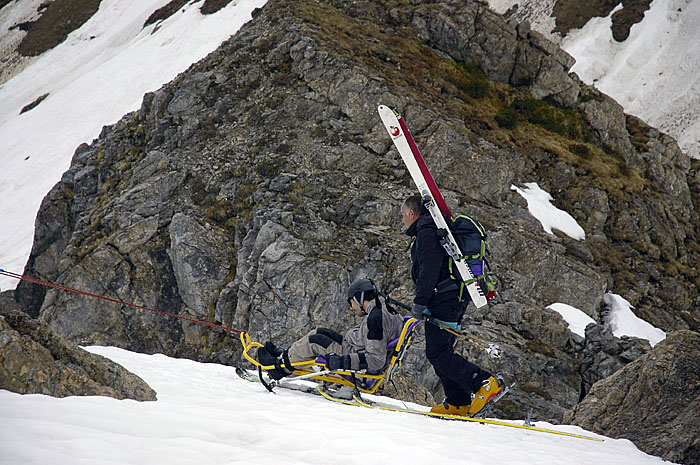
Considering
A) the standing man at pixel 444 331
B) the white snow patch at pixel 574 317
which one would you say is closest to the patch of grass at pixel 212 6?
the white snow patch at pixel 574 317

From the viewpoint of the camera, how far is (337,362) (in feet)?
21.3

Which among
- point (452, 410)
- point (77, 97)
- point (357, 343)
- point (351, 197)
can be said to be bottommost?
point (351, 197)

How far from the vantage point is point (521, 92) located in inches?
905

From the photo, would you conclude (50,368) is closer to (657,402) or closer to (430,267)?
(430,267)

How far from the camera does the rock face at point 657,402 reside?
5410 mm

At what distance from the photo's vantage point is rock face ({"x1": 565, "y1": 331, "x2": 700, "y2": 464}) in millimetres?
5410

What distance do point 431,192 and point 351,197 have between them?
26.6 ft

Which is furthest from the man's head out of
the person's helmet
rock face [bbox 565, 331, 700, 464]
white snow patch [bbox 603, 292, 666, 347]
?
white snow patch [bbox 603, 292, 666, 347]

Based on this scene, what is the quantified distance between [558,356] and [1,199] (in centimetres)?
3513

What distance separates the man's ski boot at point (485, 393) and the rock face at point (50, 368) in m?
3.86

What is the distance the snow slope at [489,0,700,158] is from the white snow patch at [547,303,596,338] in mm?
28827

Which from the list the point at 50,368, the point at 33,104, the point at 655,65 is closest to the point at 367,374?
the point at 50,368

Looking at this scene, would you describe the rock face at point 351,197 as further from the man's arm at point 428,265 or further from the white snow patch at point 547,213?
the man's arm at point 428,265

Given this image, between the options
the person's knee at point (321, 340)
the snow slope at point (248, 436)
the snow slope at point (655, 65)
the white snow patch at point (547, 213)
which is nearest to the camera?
the snow slope at point (248, 436)
